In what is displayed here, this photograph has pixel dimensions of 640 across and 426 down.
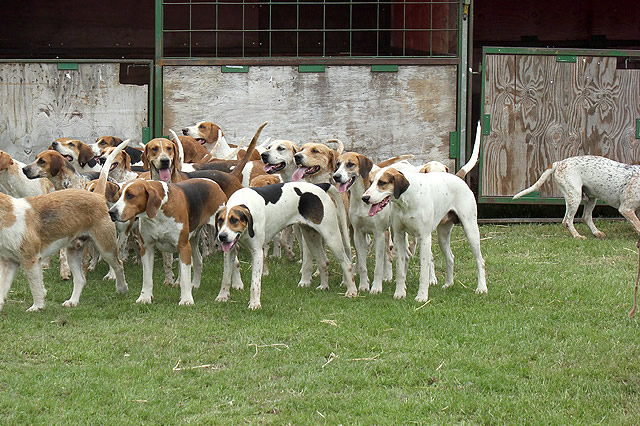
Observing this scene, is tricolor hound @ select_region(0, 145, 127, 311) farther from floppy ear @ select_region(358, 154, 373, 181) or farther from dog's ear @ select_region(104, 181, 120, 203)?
floppy ear @ select_region(358, 154, 373, 181)

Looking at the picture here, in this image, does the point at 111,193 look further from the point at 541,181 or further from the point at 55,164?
the point at 541,181

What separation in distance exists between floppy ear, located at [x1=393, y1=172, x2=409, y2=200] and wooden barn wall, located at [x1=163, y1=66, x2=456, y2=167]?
4790mm

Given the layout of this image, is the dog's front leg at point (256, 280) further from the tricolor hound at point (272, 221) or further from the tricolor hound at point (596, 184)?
the tricolor hound at point (596, 184)

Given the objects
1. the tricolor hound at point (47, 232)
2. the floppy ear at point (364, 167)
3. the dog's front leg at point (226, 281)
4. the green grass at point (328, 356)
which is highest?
the floppy ear at point (364, 167)

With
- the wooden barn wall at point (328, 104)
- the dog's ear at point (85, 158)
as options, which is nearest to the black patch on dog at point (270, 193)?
the dog's ear at point (85, 158)

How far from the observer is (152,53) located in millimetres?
16312

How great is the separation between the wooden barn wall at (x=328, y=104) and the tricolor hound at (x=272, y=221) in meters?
4.18

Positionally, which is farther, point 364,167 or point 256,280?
point 364,167

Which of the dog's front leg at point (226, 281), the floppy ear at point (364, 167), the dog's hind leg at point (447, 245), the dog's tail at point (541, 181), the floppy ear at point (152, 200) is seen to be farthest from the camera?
the dog's tail at point (541, 181)

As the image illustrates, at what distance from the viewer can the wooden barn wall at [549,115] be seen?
40.5 ft

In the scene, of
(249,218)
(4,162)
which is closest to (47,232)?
(249,218)

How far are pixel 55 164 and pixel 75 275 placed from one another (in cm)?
177

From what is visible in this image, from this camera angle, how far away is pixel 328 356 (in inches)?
242

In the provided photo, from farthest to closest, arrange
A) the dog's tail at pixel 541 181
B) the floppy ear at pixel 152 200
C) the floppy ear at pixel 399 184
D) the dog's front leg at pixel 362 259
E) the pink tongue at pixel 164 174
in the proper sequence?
the dog's tail at pixel 541 181
the pink tongue at pixel 164 174
the dog's front leg at pixel 362 259
the floppy ear at pixel 399 184
the floppy ear at pixel 152 200
